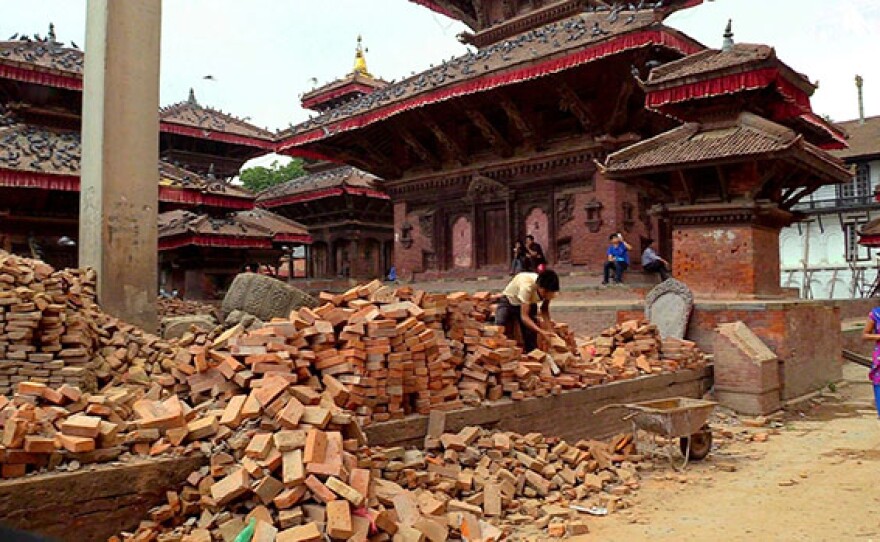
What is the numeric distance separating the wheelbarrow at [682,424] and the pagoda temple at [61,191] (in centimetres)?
872

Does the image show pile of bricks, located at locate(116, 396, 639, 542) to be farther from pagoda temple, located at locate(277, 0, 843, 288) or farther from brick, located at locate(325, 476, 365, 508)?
pagoda temple, located at locate(277, 0, 843, 288)

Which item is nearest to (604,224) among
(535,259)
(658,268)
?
(658,268)

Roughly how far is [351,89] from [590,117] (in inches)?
820

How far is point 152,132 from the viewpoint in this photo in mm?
A: 9672

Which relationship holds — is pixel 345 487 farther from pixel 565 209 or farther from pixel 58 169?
pixel 58 169

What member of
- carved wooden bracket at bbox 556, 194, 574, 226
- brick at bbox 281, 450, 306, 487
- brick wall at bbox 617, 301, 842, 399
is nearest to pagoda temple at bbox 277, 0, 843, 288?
carved wooden bracket at bbox 556, 194, 574, 226

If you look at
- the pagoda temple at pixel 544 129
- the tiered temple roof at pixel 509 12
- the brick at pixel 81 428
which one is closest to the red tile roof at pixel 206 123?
the pagoda temple at pixel 544 129

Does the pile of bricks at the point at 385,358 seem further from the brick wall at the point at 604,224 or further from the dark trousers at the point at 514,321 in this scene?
the brick wall at the point at 604,224

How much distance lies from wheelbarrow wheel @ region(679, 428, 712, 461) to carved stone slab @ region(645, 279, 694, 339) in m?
3.56

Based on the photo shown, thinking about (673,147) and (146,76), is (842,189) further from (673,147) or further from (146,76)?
(146,76)

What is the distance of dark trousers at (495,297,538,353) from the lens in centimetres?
822

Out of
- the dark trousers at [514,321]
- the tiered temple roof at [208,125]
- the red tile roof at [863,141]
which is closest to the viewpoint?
the dark trousers at [514,321]

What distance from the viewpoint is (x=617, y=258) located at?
519 inches

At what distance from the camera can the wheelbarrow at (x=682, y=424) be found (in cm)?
680
